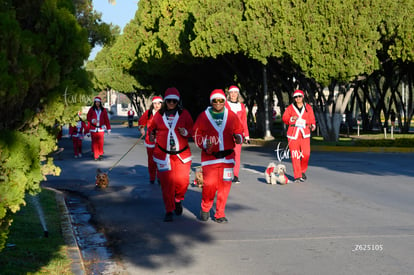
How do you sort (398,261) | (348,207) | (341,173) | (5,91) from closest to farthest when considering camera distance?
(5,91) < (398,261) < (348,207) < (341,173)

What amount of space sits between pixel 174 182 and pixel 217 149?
3.00 ft

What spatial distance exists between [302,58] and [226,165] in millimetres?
18357

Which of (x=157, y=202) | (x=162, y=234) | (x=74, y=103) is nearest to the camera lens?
(x=74, y=103)

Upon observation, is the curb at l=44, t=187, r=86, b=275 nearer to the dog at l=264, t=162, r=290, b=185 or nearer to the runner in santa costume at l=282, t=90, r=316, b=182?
the dog at l=264, t=162, r=290, b=185

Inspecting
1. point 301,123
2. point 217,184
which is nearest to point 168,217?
point 217,184

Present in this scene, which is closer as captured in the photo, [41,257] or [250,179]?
[41,257]

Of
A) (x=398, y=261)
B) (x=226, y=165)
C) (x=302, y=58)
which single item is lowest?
(x=398, y=261)

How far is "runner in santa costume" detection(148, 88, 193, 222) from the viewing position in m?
10.5

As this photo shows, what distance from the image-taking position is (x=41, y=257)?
7559 millimetres

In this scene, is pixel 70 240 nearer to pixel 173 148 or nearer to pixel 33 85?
pixel 173 148

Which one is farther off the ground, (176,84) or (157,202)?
(176,84)

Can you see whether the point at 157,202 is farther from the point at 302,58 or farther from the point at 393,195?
the point at 302,58

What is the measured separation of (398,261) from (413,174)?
9459mm

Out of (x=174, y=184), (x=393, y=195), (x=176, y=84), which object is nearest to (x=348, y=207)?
(x=393, y=195)
